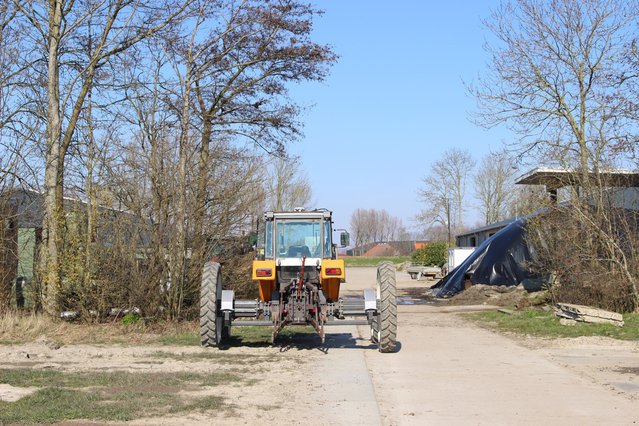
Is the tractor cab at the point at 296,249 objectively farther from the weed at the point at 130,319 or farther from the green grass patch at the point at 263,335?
the weed at the point at 130,319

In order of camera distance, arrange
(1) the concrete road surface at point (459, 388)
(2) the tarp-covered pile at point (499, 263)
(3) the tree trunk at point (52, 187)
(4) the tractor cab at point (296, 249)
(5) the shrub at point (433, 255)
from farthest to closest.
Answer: (5) the shrub at point (433, 255)
(2) the tarp-covered pile at point (499, 263)
(3) the tree trunk at point (52, 187)
(4) the tractor cab at point (296, 249)
(1) the concrete road surface at point (459, 388)

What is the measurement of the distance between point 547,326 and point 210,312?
7.75 m

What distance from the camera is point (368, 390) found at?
9.11 metres

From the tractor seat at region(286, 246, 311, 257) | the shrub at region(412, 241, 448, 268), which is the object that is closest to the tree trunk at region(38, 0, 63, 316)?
the tractor seat at region(286, 246, 311, 257)

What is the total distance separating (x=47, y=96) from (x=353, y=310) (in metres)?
8.66

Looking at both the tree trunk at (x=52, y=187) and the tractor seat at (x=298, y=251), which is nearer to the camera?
the tractor seat at (x=298, y=251)

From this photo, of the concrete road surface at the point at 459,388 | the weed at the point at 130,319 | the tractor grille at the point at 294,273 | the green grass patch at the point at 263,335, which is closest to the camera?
the concrete road surface at the point at 459,388

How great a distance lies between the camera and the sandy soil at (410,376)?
779cm

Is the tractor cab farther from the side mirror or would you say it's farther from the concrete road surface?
the concrete road surface

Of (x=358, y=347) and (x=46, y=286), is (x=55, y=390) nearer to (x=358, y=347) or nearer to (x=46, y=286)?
(x=358, y=347)

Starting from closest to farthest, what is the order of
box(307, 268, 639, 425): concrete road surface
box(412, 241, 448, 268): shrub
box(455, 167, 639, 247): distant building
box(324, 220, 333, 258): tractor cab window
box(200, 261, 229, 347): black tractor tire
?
1. box(307, 268, 639, 425): concrete road surface
2. box(200, 261, 229, 347): black tractor tire
3. box(324, 220, 333, 258): tractor cab window
4. box(455, 167, 639, 247): distant building
5. box(412, 241, 448, 268): shrub

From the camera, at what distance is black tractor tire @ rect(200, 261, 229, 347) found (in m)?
→ 12.6

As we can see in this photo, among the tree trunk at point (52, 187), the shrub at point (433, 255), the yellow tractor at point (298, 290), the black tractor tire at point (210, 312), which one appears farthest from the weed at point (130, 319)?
the shrub at point (433, 255)

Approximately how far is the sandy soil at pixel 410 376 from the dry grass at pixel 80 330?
0.79 meters
